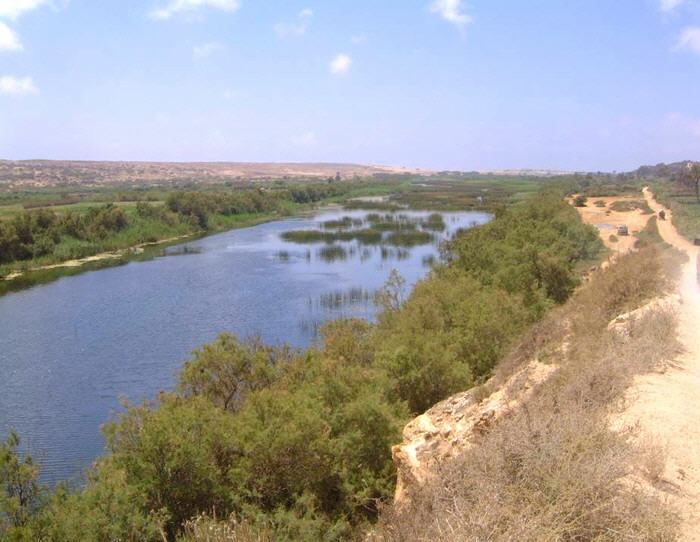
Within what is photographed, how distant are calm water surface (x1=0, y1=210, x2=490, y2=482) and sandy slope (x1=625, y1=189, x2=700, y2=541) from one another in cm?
1317

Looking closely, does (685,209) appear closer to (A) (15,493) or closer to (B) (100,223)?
(A) (15,493)

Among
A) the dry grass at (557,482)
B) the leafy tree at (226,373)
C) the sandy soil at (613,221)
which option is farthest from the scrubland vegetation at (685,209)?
the dry grass at (557,482)

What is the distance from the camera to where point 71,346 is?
28.0 m

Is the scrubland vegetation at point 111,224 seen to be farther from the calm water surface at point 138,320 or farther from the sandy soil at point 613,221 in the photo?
the sandy soil at point 613,221

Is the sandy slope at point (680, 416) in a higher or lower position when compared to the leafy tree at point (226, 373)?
higher

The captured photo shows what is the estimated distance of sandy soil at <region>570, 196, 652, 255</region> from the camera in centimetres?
3580

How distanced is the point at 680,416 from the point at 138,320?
2821 cm

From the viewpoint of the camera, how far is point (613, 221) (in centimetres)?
4762

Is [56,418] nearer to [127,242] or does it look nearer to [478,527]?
[478,527]

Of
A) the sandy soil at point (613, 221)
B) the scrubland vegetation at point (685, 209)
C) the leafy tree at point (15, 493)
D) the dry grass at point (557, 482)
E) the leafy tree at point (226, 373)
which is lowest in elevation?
the leafy tree at point (15, 493)

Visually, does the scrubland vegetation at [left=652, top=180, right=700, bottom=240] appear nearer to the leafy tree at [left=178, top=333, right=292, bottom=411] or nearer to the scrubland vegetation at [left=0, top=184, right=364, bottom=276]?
the leafy tree at [left=178, top=333, right=292, bottom=411]

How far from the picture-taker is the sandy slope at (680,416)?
642 cm

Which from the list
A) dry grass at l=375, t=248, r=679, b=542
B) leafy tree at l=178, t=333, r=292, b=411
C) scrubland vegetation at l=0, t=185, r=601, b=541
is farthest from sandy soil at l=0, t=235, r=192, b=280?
dry grass at l=375, t=248, r=679, b=542

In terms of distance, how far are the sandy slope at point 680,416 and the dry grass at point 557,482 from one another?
238 millimetres
